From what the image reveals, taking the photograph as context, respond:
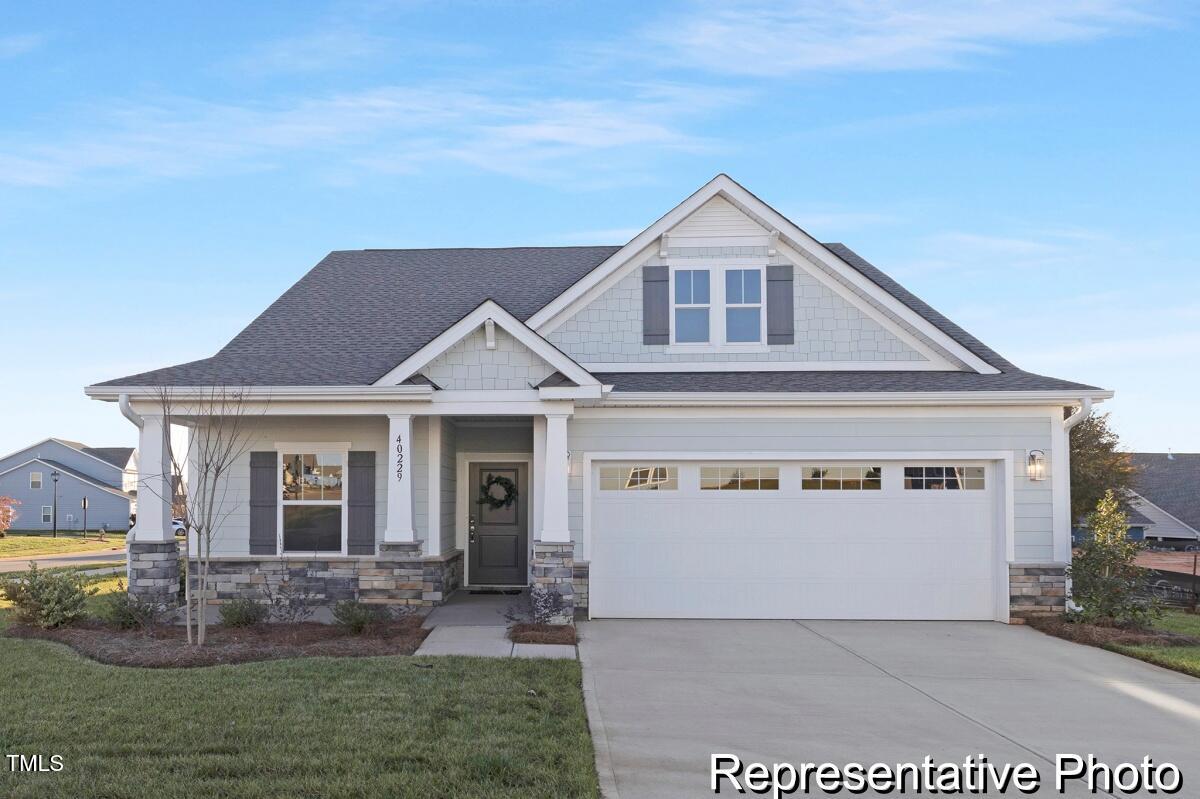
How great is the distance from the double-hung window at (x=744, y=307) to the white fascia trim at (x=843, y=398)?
1.50 meters

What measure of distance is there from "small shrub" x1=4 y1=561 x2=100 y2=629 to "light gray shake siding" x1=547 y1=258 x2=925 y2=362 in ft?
22.0

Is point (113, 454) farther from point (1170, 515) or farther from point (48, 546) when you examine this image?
point (1170, 515)

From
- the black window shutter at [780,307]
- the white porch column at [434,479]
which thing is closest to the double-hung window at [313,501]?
the white porch column at [434,479]

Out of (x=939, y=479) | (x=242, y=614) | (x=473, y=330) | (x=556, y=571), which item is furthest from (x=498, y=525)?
(x=939, y=479)

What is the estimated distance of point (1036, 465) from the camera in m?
11.4

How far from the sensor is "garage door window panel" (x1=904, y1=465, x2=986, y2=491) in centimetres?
1169

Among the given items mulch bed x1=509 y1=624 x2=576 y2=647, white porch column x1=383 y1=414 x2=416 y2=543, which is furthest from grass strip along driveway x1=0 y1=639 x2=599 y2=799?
white porch column x1=383 y1=414 x2=416 y2=543

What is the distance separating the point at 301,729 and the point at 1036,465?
958cm

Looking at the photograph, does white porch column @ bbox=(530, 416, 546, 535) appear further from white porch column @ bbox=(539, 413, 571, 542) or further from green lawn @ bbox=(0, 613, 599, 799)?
green lawn @ bbox=(0, 613, 599, 799)

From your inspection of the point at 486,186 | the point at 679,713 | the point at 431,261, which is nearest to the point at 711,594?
the point at 679,713

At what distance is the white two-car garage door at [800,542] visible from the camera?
11.6 m

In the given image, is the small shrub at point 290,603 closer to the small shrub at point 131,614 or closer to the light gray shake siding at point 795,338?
the small shrub at point 131,614

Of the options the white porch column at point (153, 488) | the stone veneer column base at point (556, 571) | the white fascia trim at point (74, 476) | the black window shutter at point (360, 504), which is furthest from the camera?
the white fascia trim at point (74, 476)

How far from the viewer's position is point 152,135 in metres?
16.2
